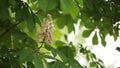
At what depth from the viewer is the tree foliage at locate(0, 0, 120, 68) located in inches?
41.5

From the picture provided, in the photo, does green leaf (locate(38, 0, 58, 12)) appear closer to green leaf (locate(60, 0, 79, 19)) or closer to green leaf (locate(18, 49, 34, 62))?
green leaf (locate(60, 0, 79, 19))

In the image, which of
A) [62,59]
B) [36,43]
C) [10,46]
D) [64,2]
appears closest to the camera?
[64,2]

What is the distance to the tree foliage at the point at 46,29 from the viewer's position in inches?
41.5

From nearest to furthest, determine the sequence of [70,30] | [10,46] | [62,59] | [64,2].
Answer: [64,2]
[62,59]
[10,46]
[70,30]

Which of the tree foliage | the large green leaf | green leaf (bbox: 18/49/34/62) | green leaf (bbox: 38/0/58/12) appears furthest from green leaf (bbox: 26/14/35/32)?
the large green leaf

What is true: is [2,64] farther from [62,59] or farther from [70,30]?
[70,30]

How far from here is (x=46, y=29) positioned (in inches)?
48.9

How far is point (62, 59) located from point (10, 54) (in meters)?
0.38

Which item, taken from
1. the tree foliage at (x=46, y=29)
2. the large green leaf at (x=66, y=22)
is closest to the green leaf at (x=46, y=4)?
→ the tree foliage at (x=46, y=29)

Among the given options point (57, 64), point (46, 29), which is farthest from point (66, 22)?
point (57, 64)

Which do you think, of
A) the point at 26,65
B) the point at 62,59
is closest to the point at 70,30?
the point at 26,65

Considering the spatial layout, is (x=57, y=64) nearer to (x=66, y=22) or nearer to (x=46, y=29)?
(x=46, y=29)

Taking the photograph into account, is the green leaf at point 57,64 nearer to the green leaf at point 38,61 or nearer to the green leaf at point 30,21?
the green leaf at point 38,61

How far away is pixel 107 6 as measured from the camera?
1780 millimetres
